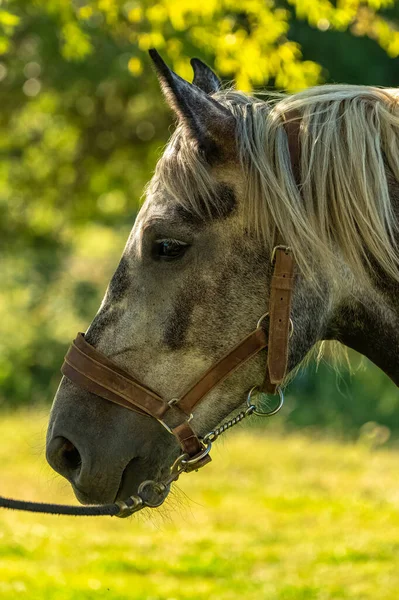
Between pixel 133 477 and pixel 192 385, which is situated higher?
pixel 192 385

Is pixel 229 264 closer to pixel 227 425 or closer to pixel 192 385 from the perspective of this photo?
pixel 192 385

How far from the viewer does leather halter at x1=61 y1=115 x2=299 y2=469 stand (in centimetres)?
242

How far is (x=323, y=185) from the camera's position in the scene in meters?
2.43

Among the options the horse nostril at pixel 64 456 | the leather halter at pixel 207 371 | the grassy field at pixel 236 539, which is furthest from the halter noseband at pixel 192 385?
the grassy field at pixel 236 539

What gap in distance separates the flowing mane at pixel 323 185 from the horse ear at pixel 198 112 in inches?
1.5

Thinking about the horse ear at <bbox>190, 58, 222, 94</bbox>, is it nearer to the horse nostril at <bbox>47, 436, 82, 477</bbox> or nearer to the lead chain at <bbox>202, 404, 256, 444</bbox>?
the lead chain at <bbox>202, 404, 256, 444</bbox>

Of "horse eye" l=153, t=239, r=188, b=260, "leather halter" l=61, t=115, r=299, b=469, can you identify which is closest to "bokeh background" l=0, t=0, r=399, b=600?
"leather halter" l=61, t=115, r=299, b=469

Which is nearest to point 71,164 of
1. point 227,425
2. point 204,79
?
point 204,79

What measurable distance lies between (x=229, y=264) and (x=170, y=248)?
0.60ft

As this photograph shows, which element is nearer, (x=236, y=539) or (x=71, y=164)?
(x=236, y=539)

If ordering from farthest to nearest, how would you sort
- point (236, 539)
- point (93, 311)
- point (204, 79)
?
1. point (93, 311)
2. point (236, 539)
3. point (204, 79)

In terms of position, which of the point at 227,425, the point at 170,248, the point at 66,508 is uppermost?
the point at 170,248

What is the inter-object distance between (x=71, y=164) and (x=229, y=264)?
10257 mm

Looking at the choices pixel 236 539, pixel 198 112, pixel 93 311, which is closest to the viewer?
pixel 198 112
